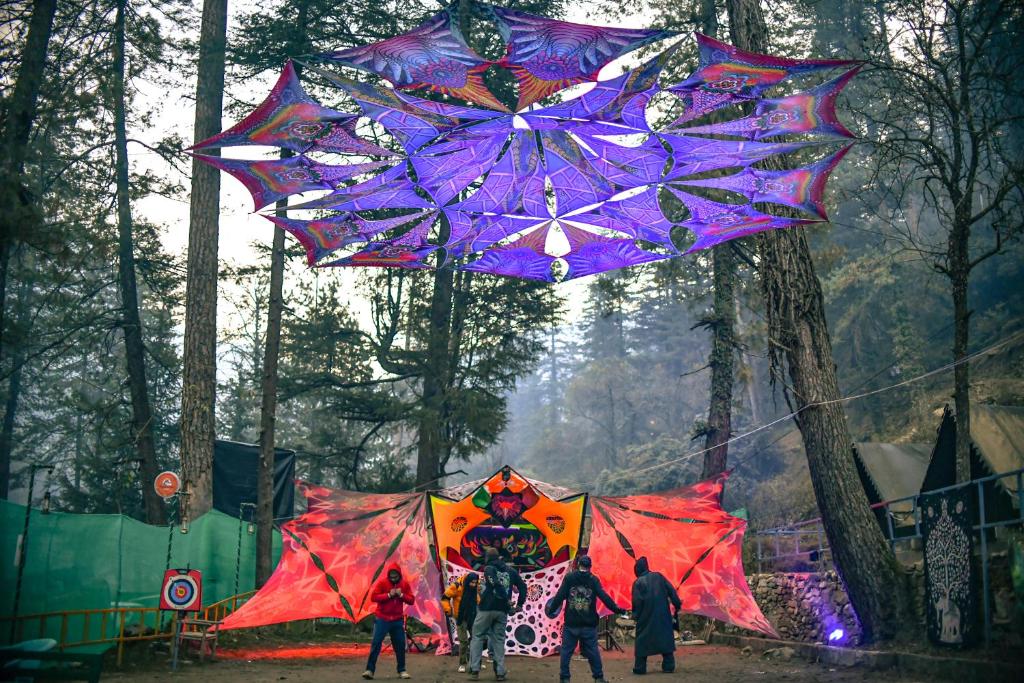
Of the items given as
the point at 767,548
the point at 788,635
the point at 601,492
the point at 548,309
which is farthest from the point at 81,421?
the point at 788,635

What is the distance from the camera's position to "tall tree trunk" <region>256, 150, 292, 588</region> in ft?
59.8

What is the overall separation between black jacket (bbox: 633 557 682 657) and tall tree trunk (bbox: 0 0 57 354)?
922cm

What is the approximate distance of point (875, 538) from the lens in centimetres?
1334

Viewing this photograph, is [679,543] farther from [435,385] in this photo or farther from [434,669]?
[435,385]

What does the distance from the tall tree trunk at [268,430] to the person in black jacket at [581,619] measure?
8.85 metres

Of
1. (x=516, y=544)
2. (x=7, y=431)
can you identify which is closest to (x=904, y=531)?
(x=516, y=544)

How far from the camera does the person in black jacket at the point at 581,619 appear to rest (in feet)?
36.3

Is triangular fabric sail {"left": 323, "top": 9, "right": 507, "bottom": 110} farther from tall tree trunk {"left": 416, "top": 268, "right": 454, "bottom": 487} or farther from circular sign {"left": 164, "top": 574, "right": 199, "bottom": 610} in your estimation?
tall tree trunk {"left": 416, "top": 268, "right": 454, "bottom": 487}

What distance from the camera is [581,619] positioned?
11227mm

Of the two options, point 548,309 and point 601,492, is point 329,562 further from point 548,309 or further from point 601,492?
point 601,492

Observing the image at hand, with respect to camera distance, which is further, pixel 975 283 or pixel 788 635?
pixel 975 283

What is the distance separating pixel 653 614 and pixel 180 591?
701 centimetres

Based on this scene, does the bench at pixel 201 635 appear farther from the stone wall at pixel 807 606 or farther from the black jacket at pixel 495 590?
the stone wall at pixel 807 606

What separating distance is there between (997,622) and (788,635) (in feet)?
27.1
